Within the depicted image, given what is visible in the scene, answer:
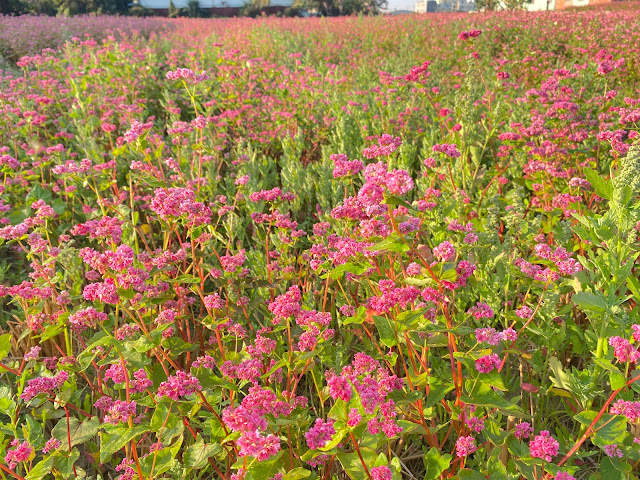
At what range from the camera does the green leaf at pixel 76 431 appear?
1734 millimetres

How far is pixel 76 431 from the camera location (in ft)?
5.90

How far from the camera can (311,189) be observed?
13.7 feet

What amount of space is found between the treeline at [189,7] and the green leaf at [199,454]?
39.4m

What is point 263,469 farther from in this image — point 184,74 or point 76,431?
point 184,74

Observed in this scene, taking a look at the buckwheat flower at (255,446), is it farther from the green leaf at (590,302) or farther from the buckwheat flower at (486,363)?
the green leaf at (590,302)

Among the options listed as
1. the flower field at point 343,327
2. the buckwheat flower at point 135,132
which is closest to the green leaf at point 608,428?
the flower field at point 343,327

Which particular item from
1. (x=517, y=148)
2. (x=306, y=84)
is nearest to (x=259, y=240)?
(x=517, y=148)

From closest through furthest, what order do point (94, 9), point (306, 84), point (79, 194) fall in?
1. point (79, 194)
2. point (306, 84)
3. point (94, 9)

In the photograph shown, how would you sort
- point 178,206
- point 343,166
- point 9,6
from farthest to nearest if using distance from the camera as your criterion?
1. point 9,6
2. point 343,166
3. point 178,206

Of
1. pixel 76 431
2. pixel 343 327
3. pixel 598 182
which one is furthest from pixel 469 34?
pixel 76 431

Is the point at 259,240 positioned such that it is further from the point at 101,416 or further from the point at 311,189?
the point at 101,416

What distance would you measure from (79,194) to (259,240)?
2007 millimetres

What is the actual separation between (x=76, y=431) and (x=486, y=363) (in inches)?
62.8

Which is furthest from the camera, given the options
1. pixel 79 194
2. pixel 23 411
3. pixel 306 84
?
pixel 306 84
